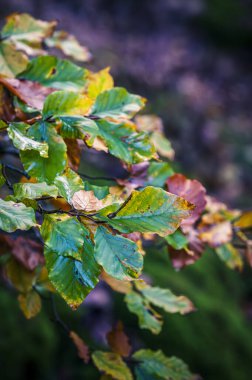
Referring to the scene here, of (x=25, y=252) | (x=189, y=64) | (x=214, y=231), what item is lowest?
(x=189, y=64)

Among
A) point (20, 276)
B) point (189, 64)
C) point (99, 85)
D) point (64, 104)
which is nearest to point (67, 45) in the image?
point (99, 85)

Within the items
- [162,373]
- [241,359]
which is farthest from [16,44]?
[241,359]

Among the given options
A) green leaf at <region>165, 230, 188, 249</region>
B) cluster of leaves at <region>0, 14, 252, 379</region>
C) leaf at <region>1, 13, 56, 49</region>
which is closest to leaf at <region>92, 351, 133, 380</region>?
cluster of leaves at <region>0, 14, 252, 379</region>

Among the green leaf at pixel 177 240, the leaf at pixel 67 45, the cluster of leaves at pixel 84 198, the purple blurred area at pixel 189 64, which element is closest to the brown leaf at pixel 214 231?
the cluster of leaves at pixel 84 198

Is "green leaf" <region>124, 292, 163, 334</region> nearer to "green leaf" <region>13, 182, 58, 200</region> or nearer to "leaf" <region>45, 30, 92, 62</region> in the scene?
"green leaf" <region>13, 182, 58, 200</region>

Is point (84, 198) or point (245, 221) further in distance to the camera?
point (245, 221)

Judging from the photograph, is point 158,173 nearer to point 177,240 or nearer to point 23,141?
point 177,240
